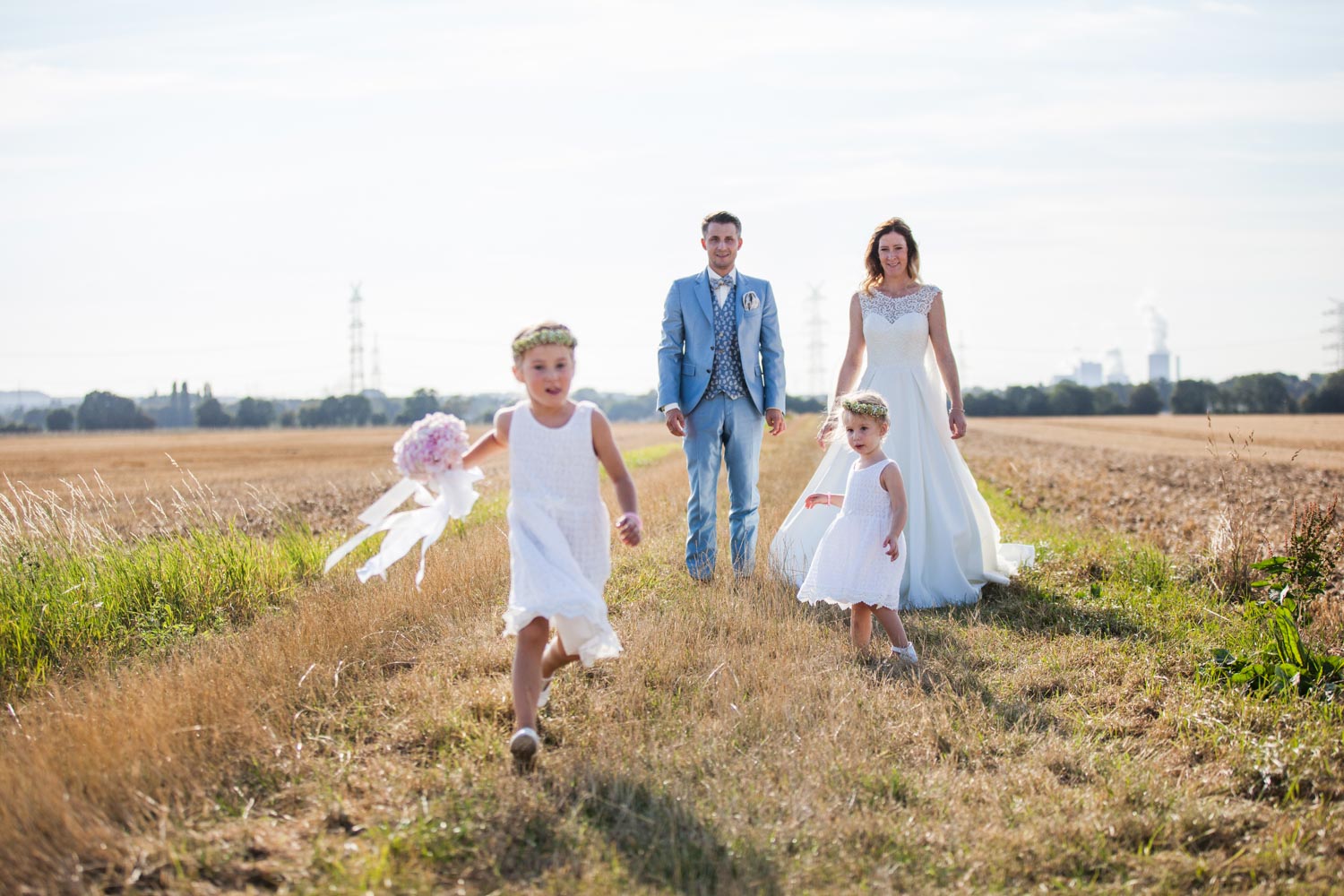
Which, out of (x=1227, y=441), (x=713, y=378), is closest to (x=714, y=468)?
(x=713, y=378)

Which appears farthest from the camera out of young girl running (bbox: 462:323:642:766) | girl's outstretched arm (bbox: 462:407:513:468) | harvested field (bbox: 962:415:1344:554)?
harvested field (bbox: 962:415:1344:554)

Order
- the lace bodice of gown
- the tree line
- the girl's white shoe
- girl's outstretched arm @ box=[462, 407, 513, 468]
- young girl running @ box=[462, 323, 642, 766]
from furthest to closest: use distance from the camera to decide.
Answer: the tree line → the lace bodice of gown → girl's outstretched arm @ box=[462, 407, 513, 468] → young girl running @ box=[462, 323, 642, 766] → the girl's white shoe

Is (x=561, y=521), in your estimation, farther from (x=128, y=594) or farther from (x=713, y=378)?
(x=128, y=594)

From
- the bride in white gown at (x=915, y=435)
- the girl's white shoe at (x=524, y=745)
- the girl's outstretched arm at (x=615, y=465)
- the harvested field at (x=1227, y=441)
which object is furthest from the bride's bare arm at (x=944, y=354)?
the harvested field at (x=1227, y=441)

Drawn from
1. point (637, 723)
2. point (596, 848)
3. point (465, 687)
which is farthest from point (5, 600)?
point (596, 848)

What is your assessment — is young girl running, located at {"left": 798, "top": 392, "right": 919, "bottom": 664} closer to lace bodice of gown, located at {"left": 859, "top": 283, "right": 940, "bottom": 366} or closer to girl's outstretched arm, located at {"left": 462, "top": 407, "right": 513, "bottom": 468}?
lace bodice of gown, located at {"left": 859, "top": 283, "right": 940, "bottom": 366}

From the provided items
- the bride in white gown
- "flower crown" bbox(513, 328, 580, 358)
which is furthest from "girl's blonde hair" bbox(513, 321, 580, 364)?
the bride in white gown

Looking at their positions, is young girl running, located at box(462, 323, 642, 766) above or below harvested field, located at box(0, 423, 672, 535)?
above

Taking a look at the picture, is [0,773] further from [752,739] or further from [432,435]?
[752,739]

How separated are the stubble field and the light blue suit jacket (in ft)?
5.04

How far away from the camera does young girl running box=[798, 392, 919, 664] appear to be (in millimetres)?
5621

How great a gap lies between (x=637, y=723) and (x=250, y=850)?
166cm

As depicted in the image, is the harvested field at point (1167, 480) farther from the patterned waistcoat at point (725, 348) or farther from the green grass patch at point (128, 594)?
the green grass patch at point (128, 594)

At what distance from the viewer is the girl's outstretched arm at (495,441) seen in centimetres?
439
